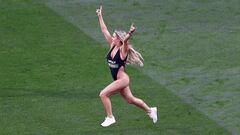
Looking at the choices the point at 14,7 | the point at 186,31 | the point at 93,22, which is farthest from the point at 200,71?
the point at 14,7

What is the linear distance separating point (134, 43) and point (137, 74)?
7.91 ft

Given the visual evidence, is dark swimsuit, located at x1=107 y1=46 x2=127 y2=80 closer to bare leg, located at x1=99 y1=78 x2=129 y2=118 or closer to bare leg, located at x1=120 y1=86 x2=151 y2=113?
bare leg, located at x1=99 y1=78 x2=129 y2=118

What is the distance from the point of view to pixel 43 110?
67.3 ft

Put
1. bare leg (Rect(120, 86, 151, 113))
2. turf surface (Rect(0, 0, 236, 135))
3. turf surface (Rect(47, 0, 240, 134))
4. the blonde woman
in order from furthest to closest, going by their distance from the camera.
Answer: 1. turf surface (Rect(47, 0, 240, 134))
2. turf surface (Rect(0, 0, 236, 135))
3. bare leg (Rect(120, 86, 151, 113))
4. the blonde woman

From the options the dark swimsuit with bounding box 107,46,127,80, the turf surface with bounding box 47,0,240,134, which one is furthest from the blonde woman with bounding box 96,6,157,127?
the turf surface with bounding box 47,0,240,134

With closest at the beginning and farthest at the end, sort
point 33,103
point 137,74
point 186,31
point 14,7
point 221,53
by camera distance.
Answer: point 33,103, point 137,74, point 221,53, point 186,31, point 14,7

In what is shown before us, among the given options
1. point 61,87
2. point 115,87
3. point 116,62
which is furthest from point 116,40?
point 61,87

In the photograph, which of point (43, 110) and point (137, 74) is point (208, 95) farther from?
point (43, 110)

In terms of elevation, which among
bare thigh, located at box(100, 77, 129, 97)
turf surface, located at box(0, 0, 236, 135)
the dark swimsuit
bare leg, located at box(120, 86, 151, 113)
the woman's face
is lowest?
turf surface, located at box(0, 0, 236, 135)

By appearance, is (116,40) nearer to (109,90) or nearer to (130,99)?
(109,90)

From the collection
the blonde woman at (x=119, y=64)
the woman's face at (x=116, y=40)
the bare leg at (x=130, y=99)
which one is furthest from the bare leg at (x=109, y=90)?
the woman's face at (x=116, y=40)

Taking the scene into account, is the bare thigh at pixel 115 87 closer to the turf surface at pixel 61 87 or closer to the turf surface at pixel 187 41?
the turf surface at pixel 61 87

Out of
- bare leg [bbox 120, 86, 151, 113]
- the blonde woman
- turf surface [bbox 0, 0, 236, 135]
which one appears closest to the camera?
the blonde woman

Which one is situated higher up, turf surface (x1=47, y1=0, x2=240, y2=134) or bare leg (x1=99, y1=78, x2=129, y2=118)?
bare leg (x1=99, y1=78, x2=129, y2=118)
